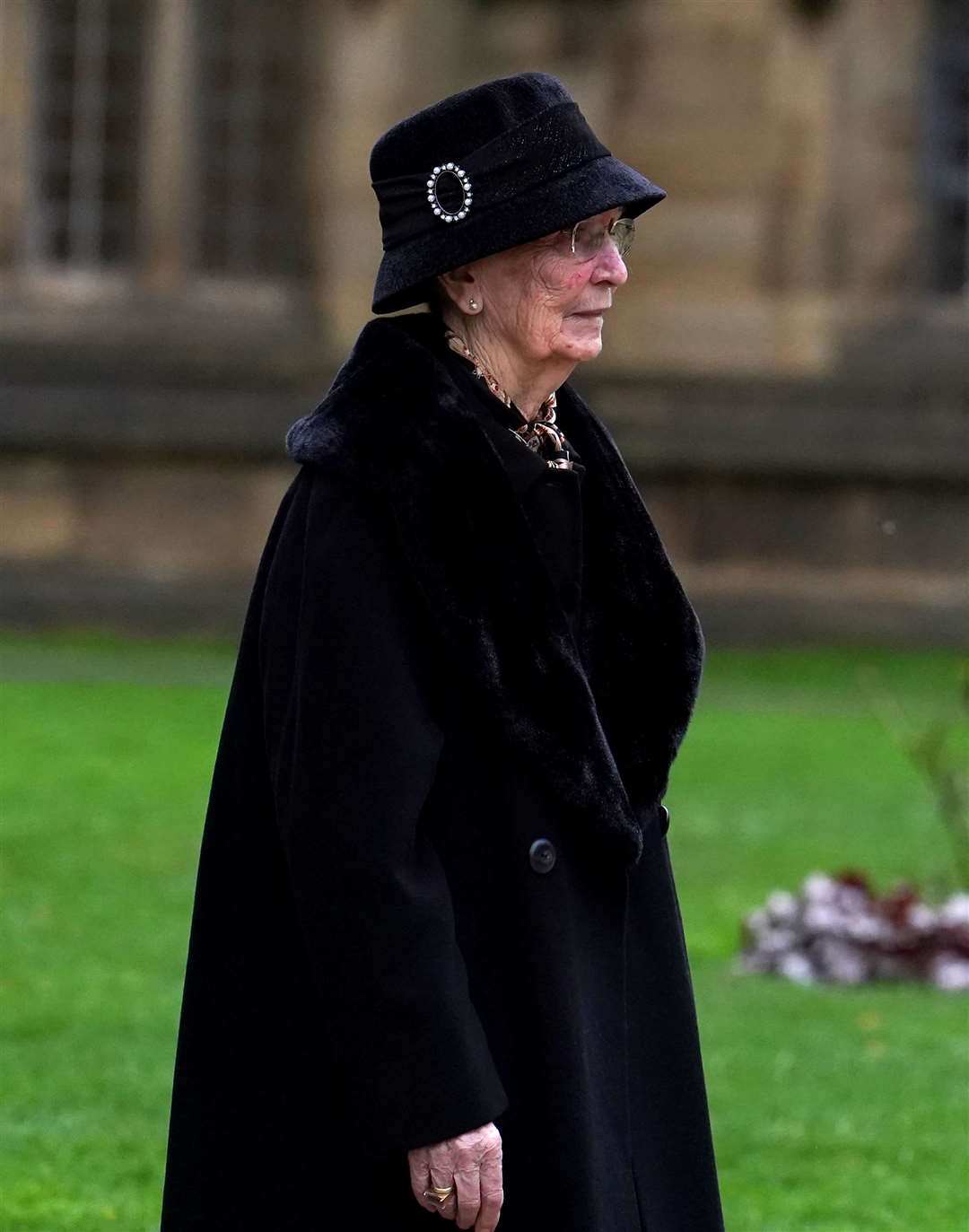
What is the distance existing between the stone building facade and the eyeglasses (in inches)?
533

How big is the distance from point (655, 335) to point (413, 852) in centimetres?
1425

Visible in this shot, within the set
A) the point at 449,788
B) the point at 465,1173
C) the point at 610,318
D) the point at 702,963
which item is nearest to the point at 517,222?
the point at 449,788

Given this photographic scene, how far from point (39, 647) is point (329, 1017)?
1367 cm

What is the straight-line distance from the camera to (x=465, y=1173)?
2957mm

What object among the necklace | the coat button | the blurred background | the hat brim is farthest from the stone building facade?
the coat button

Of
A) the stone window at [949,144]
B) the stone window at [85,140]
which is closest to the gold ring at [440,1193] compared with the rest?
the stone window at [85,140]

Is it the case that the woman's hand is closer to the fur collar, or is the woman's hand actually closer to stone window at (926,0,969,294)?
the fur collar

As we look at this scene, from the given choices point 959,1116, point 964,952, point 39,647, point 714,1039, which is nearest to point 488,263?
point 959,1116

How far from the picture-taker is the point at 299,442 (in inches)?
123

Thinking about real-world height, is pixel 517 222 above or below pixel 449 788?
above

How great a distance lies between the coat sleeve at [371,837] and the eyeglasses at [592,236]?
0.43 m

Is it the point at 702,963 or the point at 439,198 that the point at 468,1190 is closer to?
the point at 439,198

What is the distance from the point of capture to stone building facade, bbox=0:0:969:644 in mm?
16953

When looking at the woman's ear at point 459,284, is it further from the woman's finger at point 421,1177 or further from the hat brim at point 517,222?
the woman's finger at point 421,1177
